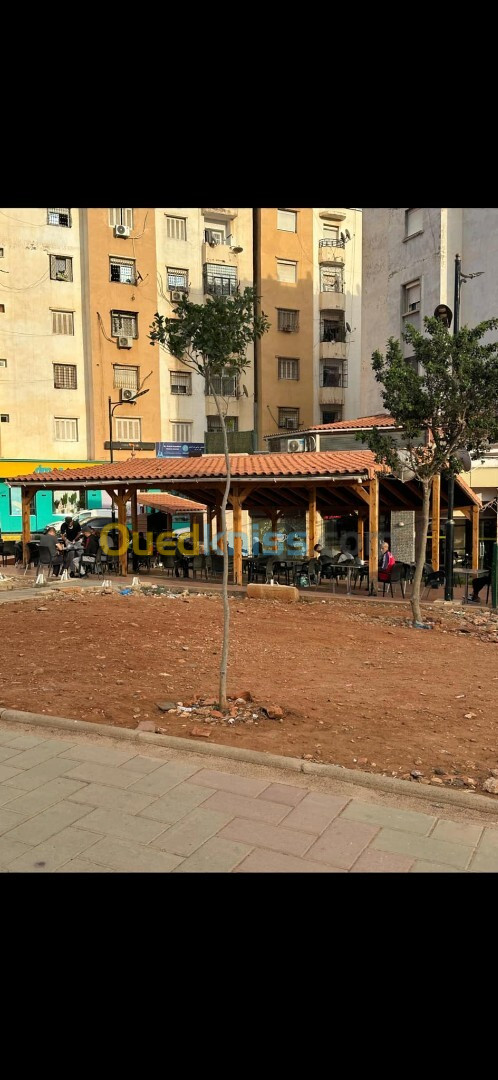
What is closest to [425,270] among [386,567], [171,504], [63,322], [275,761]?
[171,504]

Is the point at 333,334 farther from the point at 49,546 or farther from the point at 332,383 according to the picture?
the point at 49,546

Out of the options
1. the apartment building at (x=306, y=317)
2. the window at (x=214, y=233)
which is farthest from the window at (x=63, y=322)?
the apartment building at (x=306, y=317)

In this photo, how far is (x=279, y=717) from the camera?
246 inches

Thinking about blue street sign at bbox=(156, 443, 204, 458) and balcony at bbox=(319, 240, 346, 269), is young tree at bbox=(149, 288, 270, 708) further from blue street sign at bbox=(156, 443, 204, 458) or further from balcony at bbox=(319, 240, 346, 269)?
balcony at bbox=(319, 240, 346, 269)

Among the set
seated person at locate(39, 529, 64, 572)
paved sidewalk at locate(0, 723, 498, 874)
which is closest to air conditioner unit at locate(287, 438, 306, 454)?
seated person at locate(39, 529, 64, 572)

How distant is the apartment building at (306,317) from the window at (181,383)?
4418 mm

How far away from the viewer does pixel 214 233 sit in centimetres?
3772

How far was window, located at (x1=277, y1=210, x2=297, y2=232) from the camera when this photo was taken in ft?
130

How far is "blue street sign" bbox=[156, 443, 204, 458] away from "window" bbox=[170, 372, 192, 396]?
9.75ft

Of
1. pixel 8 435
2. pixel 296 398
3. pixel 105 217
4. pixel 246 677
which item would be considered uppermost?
pixel 105 217

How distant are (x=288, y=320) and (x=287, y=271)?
273 centimetres

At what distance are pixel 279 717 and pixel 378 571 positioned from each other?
10702 millimetres

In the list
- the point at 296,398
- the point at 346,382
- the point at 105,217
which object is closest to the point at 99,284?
the point at 105,217

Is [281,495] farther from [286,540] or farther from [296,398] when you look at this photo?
[296,398]
